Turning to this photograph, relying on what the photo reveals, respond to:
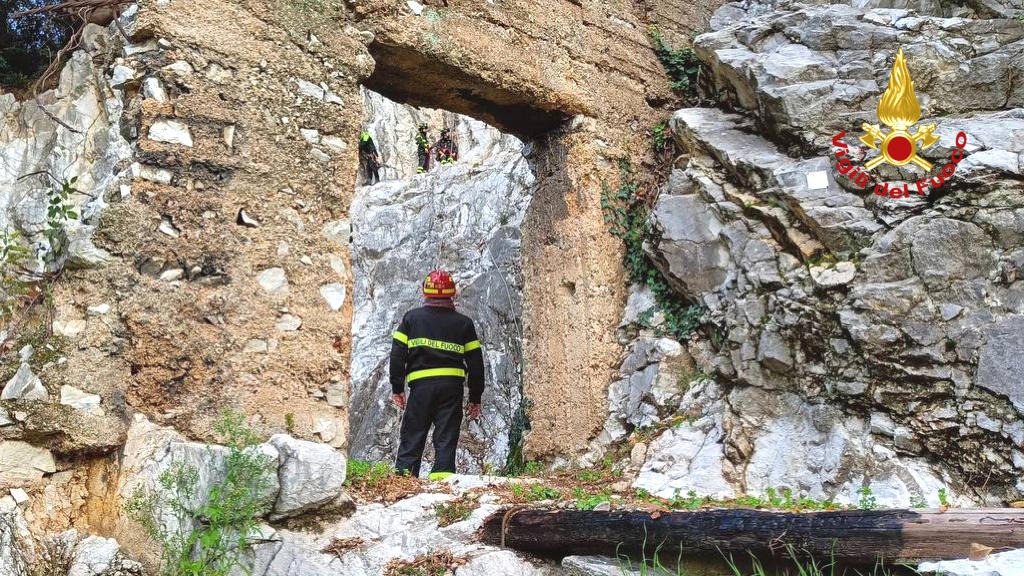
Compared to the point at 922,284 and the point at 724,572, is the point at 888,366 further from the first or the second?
the point at 724,572

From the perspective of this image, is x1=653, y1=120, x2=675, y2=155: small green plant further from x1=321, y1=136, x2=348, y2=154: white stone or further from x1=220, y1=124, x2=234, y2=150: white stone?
x1=220, y1=124, x2=234, y2=150: white stone

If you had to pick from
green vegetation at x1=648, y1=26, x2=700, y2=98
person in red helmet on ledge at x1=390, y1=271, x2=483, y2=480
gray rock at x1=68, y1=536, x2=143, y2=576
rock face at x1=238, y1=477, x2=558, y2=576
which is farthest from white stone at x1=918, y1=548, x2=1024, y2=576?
green vegetation at x1=648, y1=26, x2=700, y2=98

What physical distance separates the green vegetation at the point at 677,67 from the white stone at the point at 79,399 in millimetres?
4871

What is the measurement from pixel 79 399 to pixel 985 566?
3.58 m

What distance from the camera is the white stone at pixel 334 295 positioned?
4617 millimetres

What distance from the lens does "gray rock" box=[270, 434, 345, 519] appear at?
404cm

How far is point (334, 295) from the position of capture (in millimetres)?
4641

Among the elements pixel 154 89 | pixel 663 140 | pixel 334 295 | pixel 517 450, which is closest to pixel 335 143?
pixel 334 295

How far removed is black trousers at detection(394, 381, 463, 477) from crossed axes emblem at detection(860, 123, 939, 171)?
317 cm

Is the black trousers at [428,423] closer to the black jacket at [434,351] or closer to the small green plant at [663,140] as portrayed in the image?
the black jacket at [434,351]

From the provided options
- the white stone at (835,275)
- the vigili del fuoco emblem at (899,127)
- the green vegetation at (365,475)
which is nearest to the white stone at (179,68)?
the green vegetation at (365,475)

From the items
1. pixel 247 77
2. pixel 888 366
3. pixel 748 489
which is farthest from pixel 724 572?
pixel 247 77

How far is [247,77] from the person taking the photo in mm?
4586

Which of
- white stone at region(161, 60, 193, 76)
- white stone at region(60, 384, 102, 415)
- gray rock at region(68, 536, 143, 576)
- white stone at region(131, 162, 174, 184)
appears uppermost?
white stone at region(161, 60, 193, 76)
